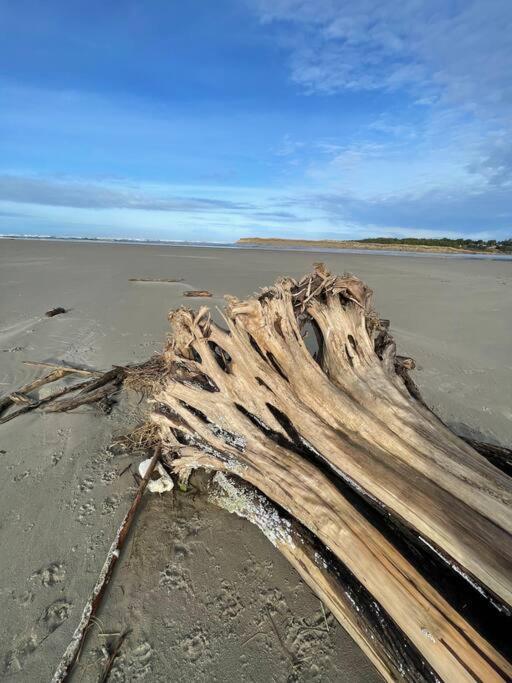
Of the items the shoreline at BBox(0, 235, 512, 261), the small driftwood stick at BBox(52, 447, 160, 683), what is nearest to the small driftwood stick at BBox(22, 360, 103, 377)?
the small driftwood stick at BBox(52, 447, 160, 683)

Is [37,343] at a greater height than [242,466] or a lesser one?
lesser

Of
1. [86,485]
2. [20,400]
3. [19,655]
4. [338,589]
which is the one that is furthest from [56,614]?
[20,400]

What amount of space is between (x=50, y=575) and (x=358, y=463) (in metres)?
1.65

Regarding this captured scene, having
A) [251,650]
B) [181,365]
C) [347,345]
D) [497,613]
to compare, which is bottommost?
[251,650]

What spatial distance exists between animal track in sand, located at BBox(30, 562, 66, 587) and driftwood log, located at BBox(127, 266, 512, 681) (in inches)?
32.6

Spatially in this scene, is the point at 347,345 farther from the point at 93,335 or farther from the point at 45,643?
the point at 93,335

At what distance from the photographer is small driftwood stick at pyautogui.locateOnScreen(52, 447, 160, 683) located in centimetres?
161

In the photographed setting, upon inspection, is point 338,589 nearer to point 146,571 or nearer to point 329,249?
point 146,571

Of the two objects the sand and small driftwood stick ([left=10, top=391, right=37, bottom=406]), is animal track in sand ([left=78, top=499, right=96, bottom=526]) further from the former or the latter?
small driftwood stick ([left=10, top=391, right=37, bottom=406])

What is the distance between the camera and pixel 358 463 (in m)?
1.93

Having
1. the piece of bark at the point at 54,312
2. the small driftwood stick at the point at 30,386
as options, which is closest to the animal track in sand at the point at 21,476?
the small driftwood stick at the point at 30,386

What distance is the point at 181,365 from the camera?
2.99 metres

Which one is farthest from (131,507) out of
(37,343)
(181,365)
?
(37,343)

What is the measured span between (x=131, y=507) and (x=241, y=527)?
0.67m
